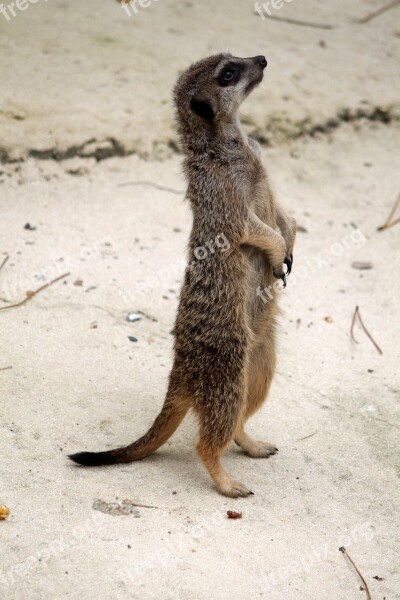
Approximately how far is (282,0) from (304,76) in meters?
1.21

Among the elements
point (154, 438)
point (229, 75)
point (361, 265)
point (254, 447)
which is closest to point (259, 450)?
point (254, 447)

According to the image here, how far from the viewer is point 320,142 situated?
6.27 metres

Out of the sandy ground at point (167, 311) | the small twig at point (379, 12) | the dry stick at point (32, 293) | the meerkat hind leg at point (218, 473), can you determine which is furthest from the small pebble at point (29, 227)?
the small twig at point (379, 12)

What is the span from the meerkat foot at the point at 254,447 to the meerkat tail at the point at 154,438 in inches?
15.8

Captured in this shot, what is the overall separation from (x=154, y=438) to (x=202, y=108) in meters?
1.44

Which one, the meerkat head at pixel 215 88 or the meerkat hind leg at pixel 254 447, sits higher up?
the meerkat head at pixel 215 88

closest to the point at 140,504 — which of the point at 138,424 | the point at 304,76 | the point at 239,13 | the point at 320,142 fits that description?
the point at 138,424

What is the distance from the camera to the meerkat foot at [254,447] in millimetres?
3615

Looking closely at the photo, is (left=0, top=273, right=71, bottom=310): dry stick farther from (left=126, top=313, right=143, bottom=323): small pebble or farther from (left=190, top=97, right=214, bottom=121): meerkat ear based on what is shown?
(left=190, top=97, right=214, bottom=121): meerkat ear

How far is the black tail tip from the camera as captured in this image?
318 cm

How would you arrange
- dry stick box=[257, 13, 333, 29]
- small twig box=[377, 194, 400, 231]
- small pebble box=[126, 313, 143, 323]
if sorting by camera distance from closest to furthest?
small pebble box=[126, 313, 143, 323], small twig box=[377, 194, 400, 231], dry stick box=[257, 13, 333, 29]

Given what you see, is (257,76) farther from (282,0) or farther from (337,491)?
(282,0)

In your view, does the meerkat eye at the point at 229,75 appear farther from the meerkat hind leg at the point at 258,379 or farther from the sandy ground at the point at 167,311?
the sandy ground at the point at 167,311

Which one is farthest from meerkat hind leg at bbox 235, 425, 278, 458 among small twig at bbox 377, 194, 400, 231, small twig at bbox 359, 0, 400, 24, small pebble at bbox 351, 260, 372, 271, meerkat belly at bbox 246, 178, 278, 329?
small twig at bbox 359, 0, 400, 24
